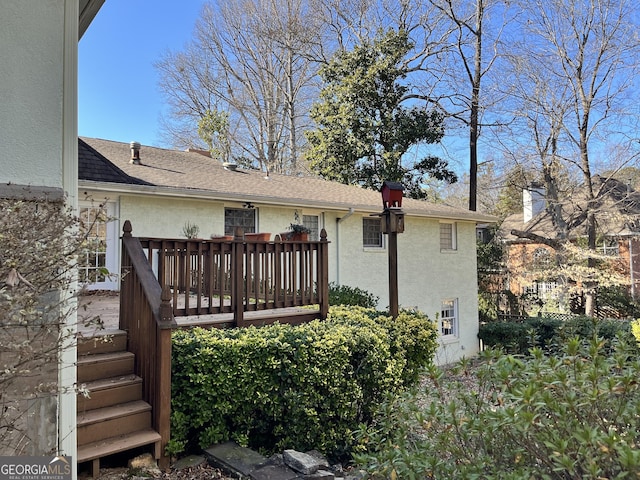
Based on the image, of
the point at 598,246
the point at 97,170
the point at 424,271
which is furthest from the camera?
the point at 598,246

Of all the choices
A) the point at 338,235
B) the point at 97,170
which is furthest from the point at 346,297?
the point at 97,170

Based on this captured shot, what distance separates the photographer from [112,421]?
3.58 meters

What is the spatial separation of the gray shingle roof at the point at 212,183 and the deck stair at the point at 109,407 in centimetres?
438

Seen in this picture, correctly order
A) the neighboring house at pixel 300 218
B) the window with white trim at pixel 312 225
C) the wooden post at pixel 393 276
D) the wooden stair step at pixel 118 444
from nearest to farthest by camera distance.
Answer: the wooden stair step at pixel 118 444
the wooden post at pixel 393 276
the neighboring house at pixel 300 218
the window with white trim at pixel 312 225

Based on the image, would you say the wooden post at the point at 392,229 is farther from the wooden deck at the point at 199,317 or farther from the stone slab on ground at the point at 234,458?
the stone slab on ground at the point at 234,458

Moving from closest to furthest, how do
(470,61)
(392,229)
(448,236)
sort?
(392,229)
(448,236)
(470,61)

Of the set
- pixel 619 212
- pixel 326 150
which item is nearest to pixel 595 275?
pixel 619 212

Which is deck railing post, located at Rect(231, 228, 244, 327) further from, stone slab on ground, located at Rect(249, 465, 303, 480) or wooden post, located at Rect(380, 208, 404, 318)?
wooden post, located at Rect(380, 208, 404, 318)

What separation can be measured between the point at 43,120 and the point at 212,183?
685 cm

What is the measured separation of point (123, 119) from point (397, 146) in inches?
538

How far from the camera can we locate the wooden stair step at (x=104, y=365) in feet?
12.6

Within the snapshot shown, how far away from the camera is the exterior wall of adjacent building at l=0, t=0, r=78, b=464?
285 centimetres

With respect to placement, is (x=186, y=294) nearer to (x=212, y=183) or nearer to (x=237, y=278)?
(x=237, y=278)

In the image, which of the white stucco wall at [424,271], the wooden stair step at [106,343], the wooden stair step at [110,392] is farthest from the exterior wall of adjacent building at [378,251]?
the wooden stair step at [110,392]
